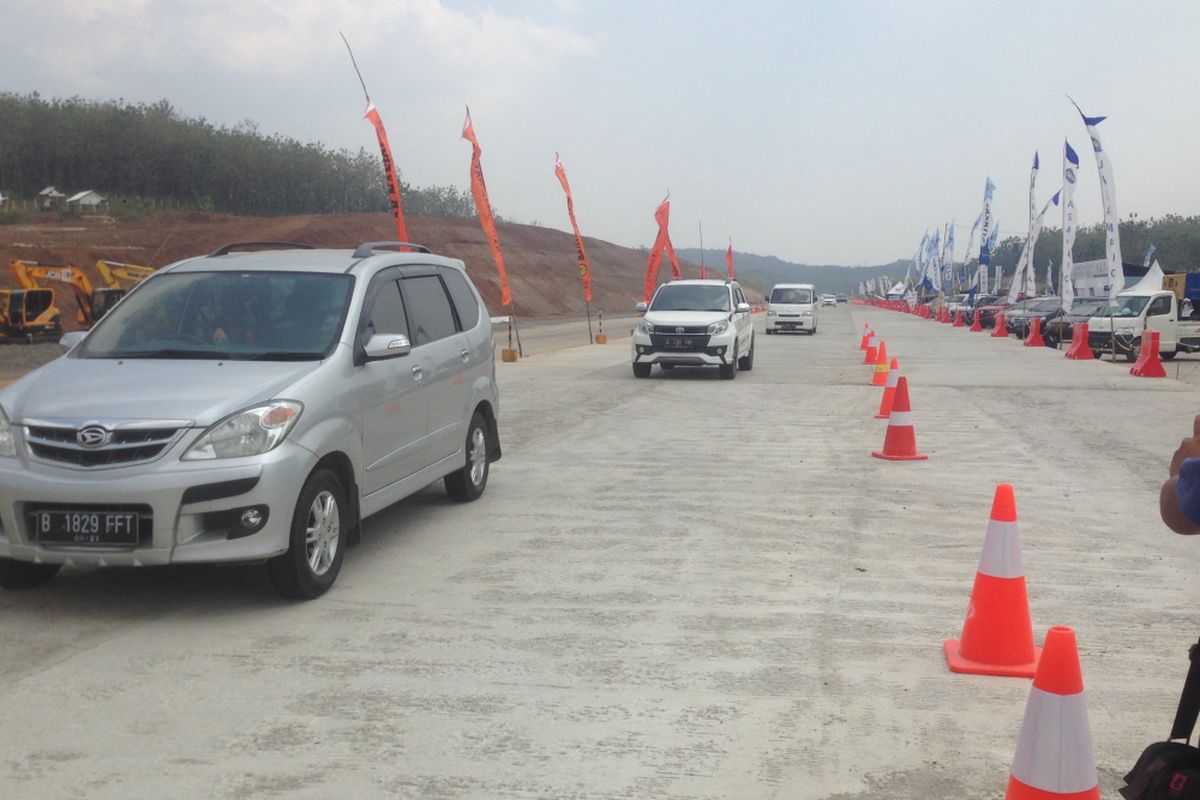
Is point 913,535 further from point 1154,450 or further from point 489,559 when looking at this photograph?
point 1154,450

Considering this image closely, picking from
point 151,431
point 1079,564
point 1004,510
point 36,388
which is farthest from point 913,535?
point 36,388

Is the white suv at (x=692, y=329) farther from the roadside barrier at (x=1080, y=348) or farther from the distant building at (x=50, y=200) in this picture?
the distant building at (x=50, y=200)

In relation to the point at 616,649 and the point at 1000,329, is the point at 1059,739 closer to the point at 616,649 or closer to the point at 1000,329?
the point at 616,649

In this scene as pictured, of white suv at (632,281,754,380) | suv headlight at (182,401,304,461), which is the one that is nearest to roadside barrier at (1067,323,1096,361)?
white suv at (632,281,754,380)

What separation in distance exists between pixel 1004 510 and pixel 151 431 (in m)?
3.98

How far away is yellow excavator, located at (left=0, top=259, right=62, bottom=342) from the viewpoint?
2742 cm

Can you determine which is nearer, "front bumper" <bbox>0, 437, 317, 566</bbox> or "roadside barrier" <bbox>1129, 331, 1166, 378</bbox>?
"front bumper" <bbox>0, 437, 317, 566</bbox>

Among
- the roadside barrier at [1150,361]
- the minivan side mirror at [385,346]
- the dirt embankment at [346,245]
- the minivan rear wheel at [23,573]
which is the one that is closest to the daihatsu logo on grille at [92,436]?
the minivan rear wheel at [23,573]

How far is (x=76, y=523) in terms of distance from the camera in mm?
5398

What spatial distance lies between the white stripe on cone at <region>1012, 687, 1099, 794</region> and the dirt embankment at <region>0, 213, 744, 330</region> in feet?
128

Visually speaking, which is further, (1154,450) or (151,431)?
(1154,450)

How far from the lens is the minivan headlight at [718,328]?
19.0m

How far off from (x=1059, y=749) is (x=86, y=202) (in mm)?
73781

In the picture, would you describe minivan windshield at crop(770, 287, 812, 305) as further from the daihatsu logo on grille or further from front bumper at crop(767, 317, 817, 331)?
the daihatsu logo on grille
